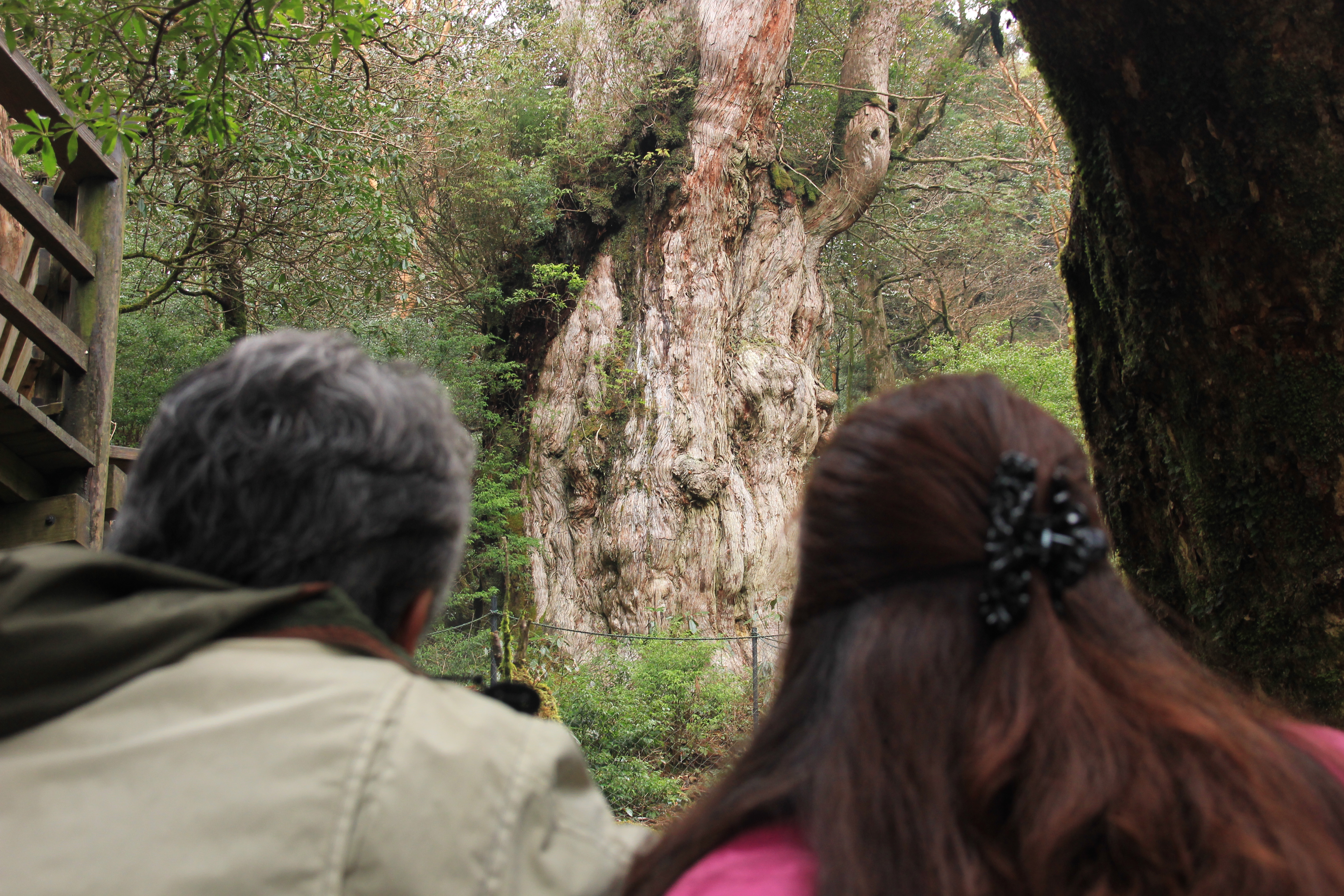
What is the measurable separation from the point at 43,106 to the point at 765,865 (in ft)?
15.7

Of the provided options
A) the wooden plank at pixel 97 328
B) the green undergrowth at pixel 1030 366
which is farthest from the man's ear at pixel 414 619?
the green undergrowth at pixel 1030 366

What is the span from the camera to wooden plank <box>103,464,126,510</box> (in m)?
4.98

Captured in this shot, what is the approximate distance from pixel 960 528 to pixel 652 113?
9.95 metres

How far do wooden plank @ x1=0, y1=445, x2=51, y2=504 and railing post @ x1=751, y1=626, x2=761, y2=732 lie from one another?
455 centimetres

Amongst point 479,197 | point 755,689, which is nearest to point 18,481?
point 755,689

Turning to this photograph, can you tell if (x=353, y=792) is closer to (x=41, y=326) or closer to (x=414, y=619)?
(x=414, y=619)

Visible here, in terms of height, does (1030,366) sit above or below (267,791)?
above

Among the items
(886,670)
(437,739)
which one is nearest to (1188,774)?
(886,670)

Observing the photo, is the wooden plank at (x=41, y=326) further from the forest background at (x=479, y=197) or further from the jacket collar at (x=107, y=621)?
the jacket collar at (x=107, y=621)

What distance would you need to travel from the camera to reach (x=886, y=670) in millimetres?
968

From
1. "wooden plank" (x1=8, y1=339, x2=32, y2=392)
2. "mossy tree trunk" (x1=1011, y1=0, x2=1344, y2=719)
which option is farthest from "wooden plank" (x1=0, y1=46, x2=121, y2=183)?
"mossy tree trunk" (x1=1011, y1=0, x2=1344, y2=719)

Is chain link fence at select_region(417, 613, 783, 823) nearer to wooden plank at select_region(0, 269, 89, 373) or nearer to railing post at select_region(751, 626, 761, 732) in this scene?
railing post at select_region(751, 626, 761, 732)

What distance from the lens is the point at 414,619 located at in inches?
51.5

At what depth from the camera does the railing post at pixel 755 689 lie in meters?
6.89
